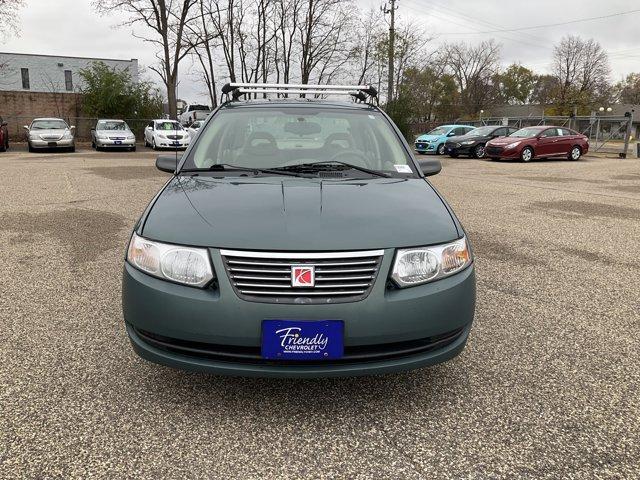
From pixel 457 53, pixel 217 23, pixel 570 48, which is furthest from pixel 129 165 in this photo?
pixel 570 48

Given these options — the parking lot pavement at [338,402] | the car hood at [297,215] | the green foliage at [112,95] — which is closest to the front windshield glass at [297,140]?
the car hood at [297,215]

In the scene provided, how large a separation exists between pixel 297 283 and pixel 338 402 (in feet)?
2.63

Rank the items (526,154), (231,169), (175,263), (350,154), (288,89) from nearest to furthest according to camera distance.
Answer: (175,263), (231,169), (350,154), (288,89), (526,154)

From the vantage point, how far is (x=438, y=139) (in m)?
24.5

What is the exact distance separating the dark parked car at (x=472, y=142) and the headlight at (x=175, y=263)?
21951mm

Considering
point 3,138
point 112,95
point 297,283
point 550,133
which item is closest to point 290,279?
point 297,283

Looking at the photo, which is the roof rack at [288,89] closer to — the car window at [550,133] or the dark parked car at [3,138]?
the car window at [550,133]

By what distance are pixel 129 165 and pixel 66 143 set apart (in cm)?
708

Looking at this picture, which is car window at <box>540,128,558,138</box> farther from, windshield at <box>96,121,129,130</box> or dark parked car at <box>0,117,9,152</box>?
dark parked car at <box>0,117,9,152</box>

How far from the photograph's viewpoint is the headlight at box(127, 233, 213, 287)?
88.6 inches

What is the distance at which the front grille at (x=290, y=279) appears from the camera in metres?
2.17

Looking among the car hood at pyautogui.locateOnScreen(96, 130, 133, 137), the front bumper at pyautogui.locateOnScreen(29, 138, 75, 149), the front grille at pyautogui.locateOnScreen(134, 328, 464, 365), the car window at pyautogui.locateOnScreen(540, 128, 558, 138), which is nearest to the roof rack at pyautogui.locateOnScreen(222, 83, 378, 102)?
the front grille at pyautogui.locateOnScreen(134, 328, 464, 365)

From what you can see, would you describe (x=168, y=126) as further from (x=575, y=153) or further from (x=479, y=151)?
Answer: (x=575, y=153)

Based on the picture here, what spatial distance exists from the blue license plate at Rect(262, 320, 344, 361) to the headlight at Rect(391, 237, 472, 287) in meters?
0.37
